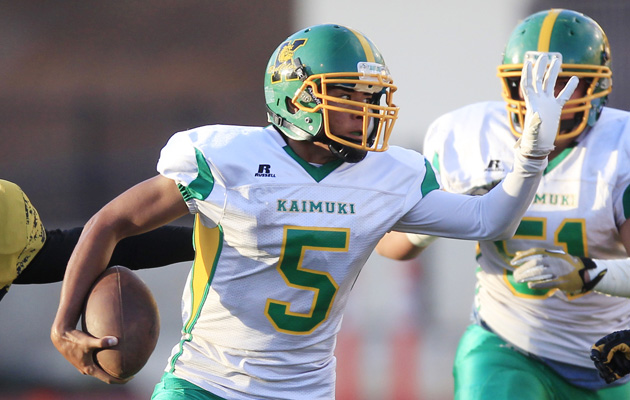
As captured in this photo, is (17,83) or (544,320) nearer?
(544,320)

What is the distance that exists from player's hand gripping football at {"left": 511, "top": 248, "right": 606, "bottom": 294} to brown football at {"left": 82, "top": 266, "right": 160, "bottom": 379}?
3.83 feet

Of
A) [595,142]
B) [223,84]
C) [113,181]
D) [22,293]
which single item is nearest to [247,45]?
[223,84]

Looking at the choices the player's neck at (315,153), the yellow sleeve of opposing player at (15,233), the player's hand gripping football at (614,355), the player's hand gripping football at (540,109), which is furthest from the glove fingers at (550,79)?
the yellow sleeve of opposing player at (15,233)

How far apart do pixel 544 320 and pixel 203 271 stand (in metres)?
1.28

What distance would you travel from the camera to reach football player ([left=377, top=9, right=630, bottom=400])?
130 inches

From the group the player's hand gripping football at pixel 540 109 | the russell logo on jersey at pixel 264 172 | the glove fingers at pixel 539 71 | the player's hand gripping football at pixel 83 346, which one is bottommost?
the player's hand gripping football at pixel 83 346

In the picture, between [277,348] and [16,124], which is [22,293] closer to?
[16,124]

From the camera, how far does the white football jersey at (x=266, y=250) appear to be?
2824 mm

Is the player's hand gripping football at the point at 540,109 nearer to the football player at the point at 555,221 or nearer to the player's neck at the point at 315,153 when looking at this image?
the football player at the point at 555,221

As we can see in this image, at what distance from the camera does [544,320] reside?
3.41 metres

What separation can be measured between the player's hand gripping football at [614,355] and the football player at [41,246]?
1.58 metres

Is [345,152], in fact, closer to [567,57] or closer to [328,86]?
[328,86]

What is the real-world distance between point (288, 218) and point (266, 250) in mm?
116

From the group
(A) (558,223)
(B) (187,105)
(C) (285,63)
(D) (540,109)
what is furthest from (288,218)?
(B) (187,105)
